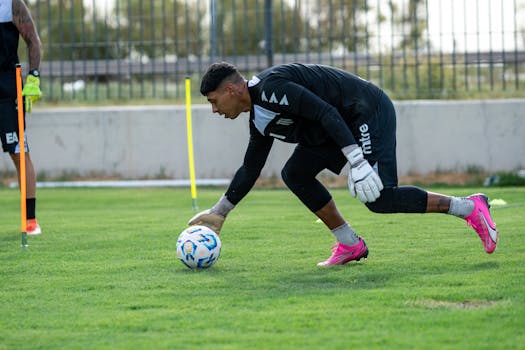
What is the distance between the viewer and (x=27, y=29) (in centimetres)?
896

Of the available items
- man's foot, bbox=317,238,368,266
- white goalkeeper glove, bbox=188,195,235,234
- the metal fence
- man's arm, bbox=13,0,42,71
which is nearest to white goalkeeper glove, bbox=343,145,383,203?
man's foot, bbox=317,238,368,266

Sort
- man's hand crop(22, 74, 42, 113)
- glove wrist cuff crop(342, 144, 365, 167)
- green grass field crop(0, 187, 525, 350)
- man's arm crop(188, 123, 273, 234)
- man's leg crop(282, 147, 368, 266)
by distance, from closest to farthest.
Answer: green grass field crop(0, 187, 525, 350) → glove wrist cuff crop(342, 144, 365, 167) → man's leg crop(282, 147, 368, 266) → man's arm crop(188, 123, 273, 234) → man's hand crop(22, 74, 42, 113)

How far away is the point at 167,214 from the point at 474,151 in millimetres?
5402

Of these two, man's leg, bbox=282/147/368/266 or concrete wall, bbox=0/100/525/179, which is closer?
man's leg, bbox=282/147/368/266

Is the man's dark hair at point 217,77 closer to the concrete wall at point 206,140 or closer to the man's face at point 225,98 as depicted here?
the man's face at point 225,98

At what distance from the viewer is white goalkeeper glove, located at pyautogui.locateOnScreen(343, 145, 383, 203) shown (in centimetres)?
590

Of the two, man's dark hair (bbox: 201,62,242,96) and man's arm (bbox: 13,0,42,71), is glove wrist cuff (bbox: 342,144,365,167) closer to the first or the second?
man's dark hair (bbox: 201,62,242,96)

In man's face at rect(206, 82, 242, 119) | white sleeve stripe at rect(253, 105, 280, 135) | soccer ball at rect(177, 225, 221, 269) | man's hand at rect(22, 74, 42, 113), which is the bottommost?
soccer ball at rect(177, 225, 221, 269)

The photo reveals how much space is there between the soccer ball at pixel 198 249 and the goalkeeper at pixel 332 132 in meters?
0.65

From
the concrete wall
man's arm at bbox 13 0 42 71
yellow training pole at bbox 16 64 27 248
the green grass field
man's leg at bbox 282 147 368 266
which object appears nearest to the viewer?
the green grass field

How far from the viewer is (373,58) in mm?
14992

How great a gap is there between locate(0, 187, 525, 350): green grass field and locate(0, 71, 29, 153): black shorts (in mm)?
794

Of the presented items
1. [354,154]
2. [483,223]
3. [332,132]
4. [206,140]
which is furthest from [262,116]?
[206,140]

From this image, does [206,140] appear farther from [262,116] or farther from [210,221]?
[262,116]
